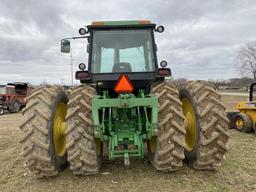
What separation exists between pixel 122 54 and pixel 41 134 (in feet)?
7.10

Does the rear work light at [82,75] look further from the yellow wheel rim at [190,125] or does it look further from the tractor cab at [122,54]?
the yellow wheel rim at [190,125]

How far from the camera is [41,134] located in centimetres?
474

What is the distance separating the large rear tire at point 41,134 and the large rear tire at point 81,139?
1.11 ft

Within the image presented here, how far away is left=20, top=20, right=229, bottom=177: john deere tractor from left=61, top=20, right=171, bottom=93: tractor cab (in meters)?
0.02

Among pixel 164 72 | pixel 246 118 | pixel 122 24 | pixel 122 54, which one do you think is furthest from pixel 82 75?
pixel 246 118

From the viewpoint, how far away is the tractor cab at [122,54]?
5551 mm

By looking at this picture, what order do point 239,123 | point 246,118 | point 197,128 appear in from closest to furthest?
point 197,128, point 246,118, point 239,123

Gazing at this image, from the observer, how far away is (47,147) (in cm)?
470

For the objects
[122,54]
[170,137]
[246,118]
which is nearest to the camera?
[170,137]

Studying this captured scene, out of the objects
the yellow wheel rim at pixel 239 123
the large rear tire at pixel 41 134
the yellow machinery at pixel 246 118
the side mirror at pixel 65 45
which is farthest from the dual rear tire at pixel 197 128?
the yellow wheel rim at pixel 239 123

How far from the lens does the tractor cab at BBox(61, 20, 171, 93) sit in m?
5.55

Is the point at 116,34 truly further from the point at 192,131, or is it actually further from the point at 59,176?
the point at 59,176

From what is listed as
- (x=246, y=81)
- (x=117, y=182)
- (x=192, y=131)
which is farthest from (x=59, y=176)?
(x=246, y=81)

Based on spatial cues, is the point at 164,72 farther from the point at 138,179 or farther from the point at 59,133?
the point at 59,133
